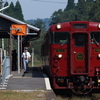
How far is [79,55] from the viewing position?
16938mm

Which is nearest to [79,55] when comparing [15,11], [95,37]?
[95,37]

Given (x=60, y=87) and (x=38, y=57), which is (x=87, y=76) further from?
(x=38, y=57)

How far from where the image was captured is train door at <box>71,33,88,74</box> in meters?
16.9

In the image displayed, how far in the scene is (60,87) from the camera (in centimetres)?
1717

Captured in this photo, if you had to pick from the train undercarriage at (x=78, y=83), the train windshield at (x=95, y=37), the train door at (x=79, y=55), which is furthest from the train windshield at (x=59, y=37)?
the train undercarriage at (x=78, y=83)

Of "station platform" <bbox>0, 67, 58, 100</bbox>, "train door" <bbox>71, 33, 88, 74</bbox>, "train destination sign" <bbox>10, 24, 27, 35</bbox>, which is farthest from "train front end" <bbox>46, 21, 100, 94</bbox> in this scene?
"train destination sign" <bbox>10, 24, 27, 35</bbox>

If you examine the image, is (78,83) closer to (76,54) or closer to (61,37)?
(76,54)

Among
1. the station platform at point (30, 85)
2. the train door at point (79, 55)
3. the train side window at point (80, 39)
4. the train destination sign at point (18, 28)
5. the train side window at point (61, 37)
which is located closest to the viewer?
the station platform at point (30, 85)

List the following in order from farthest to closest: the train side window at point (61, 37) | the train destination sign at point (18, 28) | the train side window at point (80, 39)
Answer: the train destination sign at point (18, 28) → the train side window at point (61, 37) → the train side window at point (80, 39)

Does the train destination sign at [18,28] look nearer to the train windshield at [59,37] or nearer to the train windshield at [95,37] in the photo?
the train windshield at [59,37]

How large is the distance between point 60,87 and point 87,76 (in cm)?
132

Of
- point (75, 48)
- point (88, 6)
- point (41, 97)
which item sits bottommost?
point (41, 97)

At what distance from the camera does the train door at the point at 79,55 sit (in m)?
16.9

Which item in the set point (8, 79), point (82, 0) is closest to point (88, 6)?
point (82, 0)
